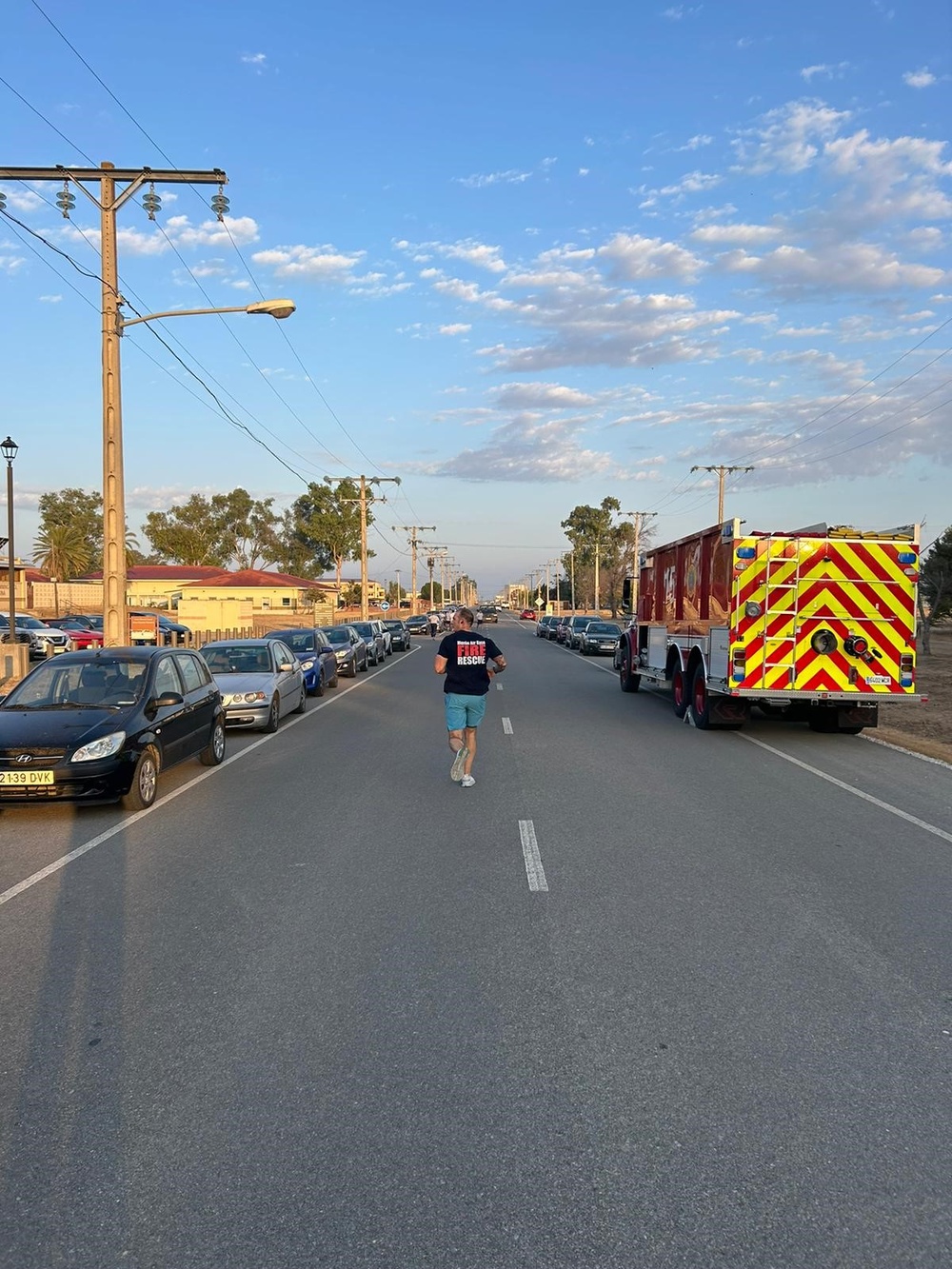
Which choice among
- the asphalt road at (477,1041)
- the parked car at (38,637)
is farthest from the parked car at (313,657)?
the parked car at (38,637)

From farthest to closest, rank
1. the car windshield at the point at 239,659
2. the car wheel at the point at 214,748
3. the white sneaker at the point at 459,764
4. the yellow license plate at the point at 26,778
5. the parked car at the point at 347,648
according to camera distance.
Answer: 1. the parked car at the point at 347,648
2. the car windshield at the point at 239,659
3. the car wheel at the point at 214,748
4. the white sneaker at the point at 459,764
5. the yellow license plate at the point at 26,778

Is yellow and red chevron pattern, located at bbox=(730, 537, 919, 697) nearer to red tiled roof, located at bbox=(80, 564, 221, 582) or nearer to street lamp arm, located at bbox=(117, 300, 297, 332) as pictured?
street lamp arm, located at bbox=(117, 300, 297, 332)

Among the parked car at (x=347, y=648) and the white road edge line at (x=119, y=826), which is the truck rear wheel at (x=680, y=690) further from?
the parked car at (x=347, y=648)

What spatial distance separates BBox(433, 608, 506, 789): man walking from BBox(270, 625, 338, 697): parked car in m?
10.9

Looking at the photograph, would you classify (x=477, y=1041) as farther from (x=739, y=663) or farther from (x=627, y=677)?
(x=627, y=677)

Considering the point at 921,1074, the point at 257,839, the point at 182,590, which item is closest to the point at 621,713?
the point at 257,839

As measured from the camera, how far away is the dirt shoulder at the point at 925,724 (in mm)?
14094

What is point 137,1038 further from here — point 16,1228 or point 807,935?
point 807,935

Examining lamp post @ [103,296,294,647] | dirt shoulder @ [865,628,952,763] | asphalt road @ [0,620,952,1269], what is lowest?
dirt shoulder @ [865,628,952,763]

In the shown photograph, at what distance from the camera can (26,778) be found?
855 cm

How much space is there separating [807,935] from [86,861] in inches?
202

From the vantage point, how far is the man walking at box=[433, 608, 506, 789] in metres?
10.1

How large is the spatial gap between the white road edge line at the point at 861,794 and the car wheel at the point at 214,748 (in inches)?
278

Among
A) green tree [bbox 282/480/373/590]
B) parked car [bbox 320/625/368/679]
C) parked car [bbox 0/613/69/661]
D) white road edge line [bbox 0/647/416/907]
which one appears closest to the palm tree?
green tree [bbox 282/480/373/590]
